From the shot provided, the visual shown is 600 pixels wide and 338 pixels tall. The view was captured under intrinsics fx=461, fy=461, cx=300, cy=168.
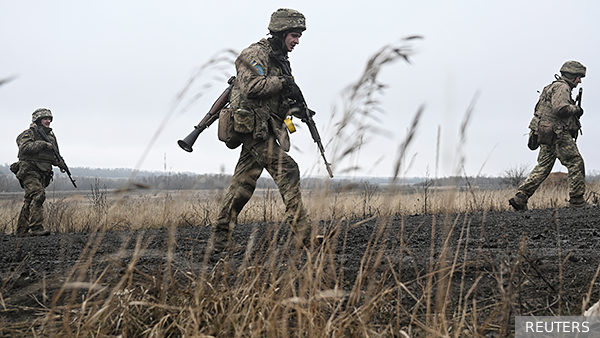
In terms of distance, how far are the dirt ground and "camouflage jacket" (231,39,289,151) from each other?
0.98 meters

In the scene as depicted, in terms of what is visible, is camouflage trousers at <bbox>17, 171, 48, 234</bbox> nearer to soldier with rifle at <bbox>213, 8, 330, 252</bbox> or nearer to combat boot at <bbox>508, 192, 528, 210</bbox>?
soldier with rifle at <bbox>213, 8, 330, 252</bbox>

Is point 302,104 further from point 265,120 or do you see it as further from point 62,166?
point 62,166

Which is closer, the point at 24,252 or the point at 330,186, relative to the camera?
the point at 330,186

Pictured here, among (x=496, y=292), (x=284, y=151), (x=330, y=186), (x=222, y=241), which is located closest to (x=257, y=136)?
(x=284, y=151)

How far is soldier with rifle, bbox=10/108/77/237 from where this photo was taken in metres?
6.92

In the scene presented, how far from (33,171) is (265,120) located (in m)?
5.05

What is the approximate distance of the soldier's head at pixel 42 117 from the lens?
7172 millimetres

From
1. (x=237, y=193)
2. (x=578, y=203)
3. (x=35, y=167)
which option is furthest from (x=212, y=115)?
(x=578, y=203)

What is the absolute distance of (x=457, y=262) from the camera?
279cm

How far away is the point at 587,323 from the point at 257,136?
103 inches

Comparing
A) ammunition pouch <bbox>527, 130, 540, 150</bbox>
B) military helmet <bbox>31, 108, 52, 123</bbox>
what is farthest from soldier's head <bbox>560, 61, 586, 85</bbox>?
military helmet <bbox>31, 108, 52, 123</bbox>

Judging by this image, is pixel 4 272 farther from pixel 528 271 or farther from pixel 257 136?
pixel 528 271

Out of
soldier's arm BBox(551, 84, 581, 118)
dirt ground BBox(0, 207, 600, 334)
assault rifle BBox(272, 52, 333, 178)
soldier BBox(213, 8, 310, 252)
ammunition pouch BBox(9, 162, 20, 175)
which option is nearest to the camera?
dirt ground BBox(0, 207, 600, 334)

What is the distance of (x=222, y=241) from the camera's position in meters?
4.07
